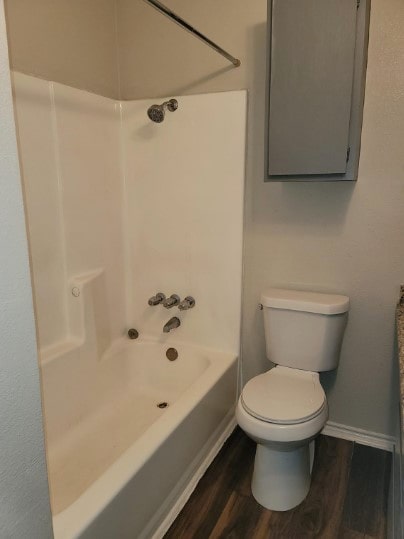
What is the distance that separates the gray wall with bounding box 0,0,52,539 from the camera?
2.04 feet

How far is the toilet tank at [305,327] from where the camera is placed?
5.86ft

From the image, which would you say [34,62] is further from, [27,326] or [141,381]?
[141,381]

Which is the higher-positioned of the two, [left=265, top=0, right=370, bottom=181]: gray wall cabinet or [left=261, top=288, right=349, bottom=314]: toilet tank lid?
[left=265, top=0, right=370, bottom=181]: gray wall cabinet

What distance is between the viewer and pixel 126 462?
1262 millimetres

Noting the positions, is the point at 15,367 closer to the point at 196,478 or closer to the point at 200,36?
the point at 196,478

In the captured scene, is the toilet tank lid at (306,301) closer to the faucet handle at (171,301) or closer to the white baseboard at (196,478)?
the faucet handle at (171,301)

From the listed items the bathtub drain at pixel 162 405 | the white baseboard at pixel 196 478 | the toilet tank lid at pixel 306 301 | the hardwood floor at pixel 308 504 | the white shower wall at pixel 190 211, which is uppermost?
the white shower wall at pixel 190 211

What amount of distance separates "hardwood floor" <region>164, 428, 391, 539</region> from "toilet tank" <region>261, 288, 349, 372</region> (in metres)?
0.48

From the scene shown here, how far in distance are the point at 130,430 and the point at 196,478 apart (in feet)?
1.34

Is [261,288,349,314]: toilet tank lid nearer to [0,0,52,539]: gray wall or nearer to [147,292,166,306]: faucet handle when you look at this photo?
[147,292,166,306]: faucet handle

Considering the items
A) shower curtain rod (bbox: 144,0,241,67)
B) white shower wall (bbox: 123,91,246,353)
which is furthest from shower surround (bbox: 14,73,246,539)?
shower curtain rod (bbox: 144,0,241,67)

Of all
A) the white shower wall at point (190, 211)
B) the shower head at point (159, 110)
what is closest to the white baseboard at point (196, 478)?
the white shower wall at point (190, 211)

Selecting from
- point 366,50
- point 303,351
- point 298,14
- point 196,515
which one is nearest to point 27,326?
point 196,515

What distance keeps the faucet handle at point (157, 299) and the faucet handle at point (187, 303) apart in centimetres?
12
